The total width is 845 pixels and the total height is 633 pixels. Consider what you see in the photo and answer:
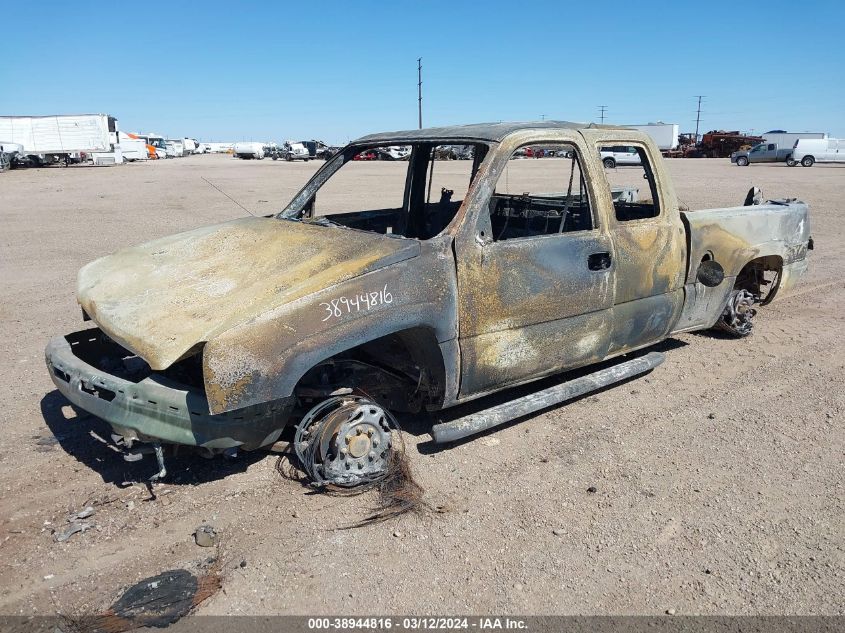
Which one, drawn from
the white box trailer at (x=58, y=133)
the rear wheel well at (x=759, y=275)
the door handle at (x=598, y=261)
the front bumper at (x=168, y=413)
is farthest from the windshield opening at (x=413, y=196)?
the white box trailer at (x=58, y=133)

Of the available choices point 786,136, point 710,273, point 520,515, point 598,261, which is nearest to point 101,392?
point 520,515

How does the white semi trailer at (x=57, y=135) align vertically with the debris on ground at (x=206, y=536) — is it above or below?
above

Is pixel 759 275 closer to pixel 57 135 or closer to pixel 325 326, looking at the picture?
pixel 325 326

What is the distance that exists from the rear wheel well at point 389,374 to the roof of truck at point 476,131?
1365mm

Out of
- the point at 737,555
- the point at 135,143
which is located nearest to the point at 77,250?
the point at 737,555

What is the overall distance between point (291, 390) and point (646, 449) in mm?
2273

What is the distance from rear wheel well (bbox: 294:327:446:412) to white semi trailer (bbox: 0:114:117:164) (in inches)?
1635

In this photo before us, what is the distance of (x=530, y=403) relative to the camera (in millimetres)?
4078

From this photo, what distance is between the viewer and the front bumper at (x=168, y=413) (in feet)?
10.1

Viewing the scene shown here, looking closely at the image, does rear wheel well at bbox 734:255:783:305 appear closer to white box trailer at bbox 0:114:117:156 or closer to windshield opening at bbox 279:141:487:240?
windshield opening at bbox 279:141:487:240

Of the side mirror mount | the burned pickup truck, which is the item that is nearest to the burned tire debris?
the burned pickup truck

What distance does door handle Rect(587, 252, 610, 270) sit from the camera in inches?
163

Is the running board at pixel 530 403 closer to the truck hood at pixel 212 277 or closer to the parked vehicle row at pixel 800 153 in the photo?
the truck hood at pixel 212 277

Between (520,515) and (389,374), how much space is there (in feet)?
3.61
